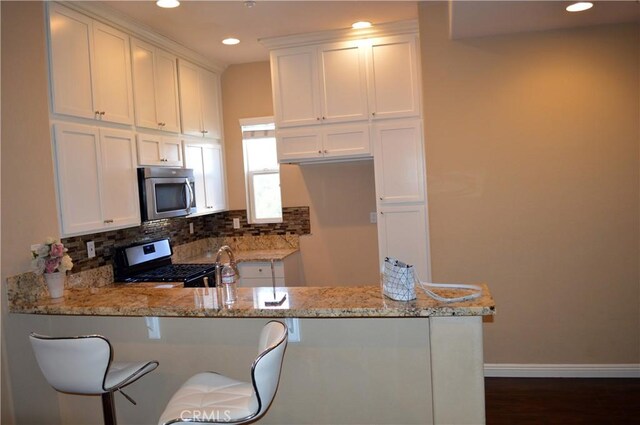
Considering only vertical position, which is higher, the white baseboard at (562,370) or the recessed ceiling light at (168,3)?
the recessed ceiling light at (168,3)

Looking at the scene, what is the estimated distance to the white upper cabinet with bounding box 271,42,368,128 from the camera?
3.96m

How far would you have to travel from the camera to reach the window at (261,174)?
4.86m

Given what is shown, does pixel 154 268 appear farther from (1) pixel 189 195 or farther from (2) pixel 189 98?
(2) pixel 189 98

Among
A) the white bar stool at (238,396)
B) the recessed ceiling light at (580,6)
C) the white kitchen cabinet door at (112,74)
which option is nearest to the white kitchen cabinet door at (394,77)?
the recessed ceiling light at (580,6)

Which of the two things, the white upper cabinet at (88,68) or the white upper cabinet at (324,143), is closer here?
the white upper cabinet at (88,68)

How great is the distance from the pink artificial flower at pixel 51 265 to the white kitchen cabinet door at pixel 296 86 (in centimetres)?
210

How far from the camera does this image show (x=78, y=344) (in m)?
1.92

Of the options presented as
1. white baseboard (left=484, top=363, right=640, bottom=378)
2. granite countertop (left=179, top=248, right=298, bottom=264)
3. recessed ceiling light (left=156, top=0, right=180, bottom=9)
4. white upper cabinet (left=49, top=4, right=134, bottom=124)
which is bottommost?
white baseboard (left=484, top=363, right=640, bottom=378)

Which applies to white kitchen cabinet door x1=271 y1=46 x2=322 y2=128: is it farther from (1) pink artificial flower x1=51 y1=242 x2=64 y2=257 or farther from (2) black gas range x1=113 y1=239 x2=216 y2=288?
(1) pink artificial flower x1=51 y1=242 x2=64 y2=257

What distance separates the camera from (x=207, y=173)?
446 centimetres

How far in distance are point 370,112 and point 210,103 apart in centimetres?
158

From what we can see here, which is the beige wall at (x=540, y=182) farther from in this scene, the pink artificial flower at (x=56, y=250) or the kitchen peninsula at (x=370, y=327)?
the pink artificial flower at (x=56, y=250)

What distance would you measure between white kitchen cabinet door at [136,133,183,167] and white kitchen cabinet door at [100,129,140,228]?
86 millimetres

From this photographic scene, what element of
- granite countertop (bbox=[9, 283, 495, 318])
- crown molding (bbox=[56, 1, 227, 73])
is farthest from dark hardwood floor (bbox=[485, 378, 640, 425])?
crown molding (bbox=[56, 1, 227, 73])
